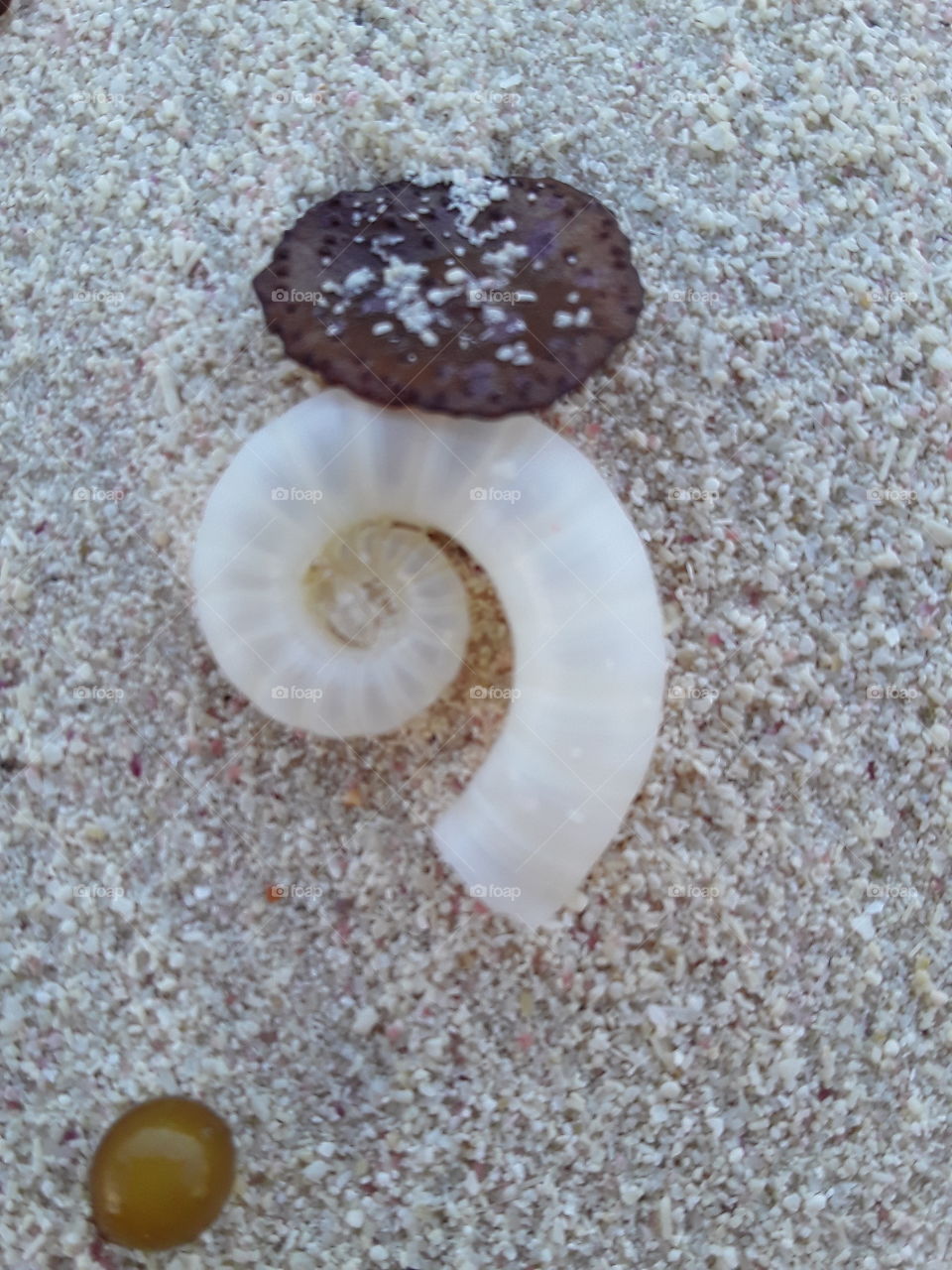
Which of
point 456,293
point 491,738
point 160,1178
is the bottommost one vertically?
point 160,1178

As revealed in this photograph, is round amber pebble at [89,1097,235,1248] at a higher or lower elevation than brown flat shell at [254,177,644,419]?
lower

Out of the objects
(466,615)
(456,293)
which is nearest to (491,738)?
(466,615)

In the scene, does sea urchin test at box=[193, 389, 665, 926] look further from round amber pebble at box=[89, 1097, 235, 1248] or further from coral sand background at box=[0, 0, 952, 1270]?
round amber pebble at box=[89, 1097, 235, 1248]

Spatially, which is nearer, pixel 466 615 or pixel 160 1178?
pixel 160 1178

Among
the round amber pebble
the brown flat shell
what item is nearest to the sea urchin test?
the brown flat shell

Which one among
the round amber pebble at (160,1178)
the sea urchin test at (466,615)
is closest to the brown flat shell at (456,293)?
the sea urchin test at (466,615)

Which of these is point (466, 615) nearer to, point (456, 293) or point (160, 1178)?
point (456, 293)
